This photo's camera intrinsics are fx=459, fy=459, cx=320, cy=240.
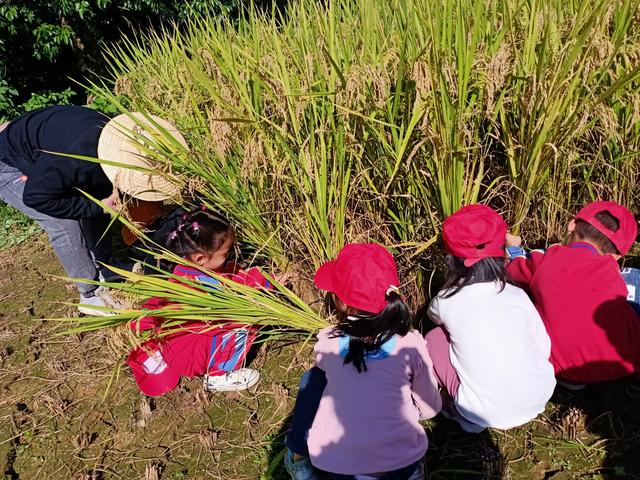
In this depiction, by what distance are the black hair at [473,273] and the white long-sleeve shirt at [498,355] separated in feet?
0.06

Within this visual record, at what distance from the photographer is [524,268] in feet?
5.92

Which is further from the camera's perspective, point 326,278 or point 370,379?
point 326,278

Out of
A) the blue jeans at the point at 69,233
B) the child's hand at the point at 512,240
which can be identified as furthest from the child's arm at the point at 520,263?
the blue jeans at the point at 69,233

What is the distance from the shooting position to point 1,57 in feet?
17.7

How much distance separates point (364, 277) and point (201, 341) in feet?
3.18

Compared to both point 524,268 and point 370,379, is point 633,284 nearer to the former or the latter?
point 524,268

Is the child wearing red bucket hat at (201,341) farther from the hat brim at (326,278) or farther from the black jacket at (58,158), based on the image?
the black jacket at (58,158)

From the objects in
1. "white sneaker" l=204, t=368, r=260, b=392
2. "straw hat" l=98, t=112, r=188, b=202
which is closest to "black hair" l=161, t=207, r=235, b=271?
"straw hat" l=98, t=112, r=188, b=202

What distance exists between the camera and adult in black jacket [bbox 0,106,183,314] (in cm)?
212

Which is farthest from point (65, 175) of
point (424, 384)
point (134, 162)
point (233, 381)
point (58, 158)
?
point (424, 384)

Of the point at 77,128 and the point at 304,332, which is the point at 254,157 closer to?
the point at 304,332

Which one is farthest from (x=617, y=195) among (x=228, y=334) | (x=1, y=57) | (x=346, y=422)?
(x=1, y=57)

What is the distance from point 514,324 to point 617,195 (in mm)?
989

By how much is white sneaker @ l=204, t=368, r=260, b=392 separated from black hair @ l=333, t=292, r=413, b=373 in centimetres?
83
